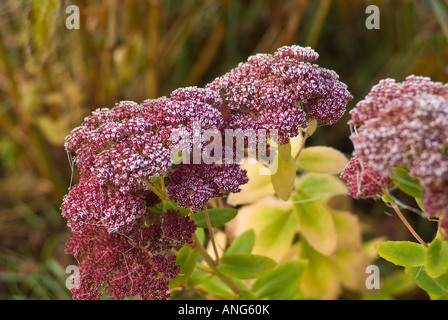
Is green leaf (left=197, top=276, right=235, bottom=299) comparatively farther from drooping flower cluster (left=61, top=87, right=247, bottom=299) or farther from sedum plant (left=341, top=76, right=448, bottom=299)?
sedum plant (left=341, top=76, right=448, bottom=299)

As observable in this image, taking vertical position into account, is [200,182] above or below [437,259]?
above

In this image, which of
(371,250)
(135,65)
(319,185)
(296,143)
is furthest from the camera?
(135,65)

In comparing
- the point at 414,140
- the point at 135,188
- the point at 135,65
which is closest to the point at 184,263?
the point at 135,188

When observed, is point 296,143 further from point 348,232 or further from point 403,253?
point 348,232

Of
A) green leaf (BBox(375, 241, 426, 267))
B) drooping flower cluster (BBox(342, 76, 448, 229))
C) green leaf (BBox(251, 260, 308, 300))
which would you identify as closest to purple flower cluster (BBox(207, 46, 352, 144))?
drooping flower cluster (BBox(342, 76, 448, 229))

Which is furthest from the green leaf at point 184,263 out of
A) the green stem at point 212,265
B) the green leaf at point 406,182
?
the green leaf at point 406,182
